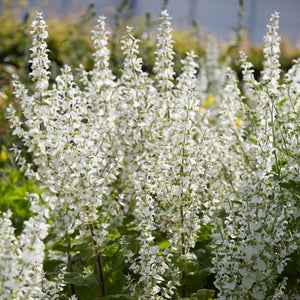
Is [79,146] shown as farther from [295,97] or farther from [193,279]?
[295,97]

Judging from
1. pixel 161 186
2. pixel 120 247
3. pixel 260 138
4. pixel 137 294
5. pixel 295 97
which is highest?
pixel 295 97

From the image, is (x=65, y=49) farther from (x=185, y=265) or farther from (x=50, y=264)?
(x=185, y=265)

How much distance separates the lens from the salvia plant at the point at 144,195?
2285 millimetres

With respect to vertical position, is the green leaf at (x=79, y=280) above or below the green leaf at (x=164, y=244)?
below

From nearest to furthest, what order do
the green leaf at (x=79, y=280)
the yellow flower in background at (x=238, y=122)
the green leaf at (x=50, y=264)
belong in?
the green leaf at (x=79, y=280) < the green leaf at (x=50, y=264) < the yellow flower in background at (x=238, y=122)

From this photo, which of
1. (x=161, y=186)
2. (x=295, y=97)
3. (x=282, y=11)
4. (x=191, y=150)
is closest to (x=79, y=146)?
(x=161, y=186)

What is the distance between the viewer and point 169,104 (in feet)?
10.2

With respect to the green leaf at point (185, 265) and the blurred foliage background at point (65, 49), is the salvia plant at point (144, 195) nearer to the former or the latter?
the green leaf at point (185, 265)

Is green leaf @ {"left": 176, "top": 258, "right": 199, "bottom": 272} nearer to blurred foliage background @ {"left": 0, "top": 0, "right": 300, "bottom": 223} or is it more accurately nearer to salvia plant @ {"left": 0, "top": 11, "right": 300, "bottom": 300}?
salvia plant @ {"left": 0, "top": 11, "right": 300, "bottom": 300}

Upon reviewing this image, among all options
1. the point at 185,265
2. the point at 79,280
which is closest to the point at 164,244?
the point at 185,265

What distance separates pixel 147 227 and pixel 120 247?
52 cm

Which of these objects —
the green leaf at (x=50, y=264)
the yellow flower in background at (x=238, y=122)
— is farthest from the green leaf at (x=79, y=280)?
the yellow flower in background at (x=238, y=122)

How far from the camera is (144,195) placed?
8.04ft

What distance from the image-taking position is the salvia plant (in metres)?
2.29
